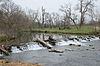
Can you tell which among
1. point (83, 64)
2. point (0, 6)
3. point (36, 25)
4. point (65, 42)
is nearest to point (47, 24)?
point (36, 25)

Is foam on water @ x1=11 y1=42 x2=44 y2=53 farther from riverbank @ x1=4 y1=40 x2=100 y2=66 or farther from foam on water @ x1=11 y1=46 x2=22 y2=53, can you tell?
Answer: riverbank @ x1=4 y1=40 x2=100 y2=66

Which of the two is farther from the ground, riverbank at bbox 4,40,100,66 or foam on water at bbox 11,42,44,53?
foam on water at bbox 11,42,44,53

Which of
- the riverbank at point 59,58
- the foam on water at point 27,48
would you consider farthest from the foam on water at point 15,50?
the riverbank at point 59,58

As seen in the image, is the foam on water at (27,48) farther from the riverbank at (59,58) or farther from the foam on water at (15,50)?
the riverbank at (59,58)

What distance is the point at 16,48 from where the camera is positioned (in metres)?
27.3

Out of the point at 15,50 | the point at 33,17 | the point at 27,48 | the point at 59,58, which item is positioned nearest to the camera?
the point at 59,58

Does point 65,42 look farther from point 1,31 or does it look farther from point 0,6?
point 0,6

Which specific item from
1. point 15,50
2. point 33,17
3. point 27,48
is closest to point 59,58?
point 15,50

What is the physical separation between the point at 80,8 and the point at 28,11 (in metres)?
56.5

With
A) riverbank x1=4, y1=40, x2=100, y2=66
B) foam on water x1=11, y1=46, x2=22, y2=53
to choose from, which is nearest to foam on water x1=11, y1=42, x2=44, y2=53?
foam on water x1=11, y1=46, x2=22, y2=53

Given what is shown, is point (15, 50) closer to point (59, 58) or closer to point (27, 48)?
point (27, 48)

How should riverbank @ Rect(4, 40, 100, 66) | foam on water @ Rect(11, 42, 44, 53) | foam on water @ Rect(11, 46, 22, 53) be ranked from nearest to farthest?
riverbank @ Rect(4, 40, 100, 66) < foam on water @ Rect(11, 46, 22, 53) < foam on water @ Rect(11, 42, 44, 53)

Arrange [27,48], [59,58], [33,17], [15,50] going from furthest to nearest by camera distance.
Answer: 1. [33,17]
2. [27,48]
3. [15,50]
4. [59,58]

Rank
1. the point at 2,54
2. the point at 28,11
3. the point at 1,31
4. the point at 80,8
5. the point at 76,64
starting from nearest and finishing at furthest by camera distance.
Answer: the point at 76,64 < the point at 2,54 < the point at 1,31 < the point at 80,8 < the point at 28,11
